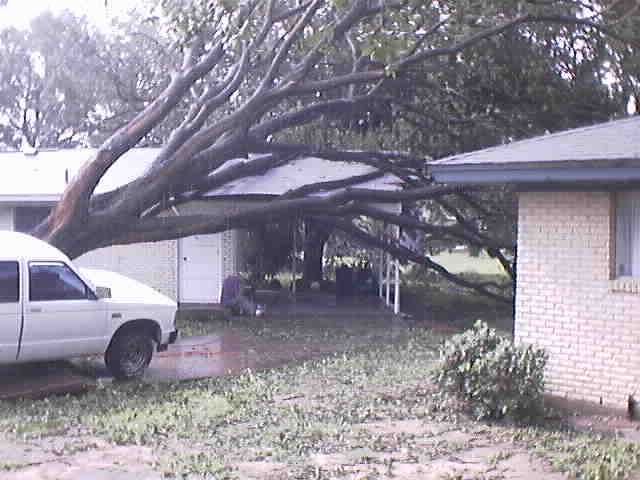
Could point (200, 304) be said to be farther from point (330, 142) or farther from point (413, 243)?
point (413, 243)

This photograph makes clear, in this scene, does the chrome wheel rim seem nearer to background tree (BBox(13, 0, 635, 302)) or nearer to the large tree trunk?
background tree (BBox(13, 0, 635, 302))

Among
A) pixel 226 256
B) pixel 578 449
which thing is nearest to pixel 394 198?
pixel 226 256

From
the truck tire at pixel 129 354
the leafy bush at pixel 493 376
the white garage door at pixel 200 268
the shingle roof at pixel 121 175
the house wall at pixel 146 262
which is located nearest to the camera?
the leafy bush at pixel 493 376

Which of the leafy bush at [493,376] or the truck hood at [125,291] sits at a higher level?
the truck hood at [125,291]

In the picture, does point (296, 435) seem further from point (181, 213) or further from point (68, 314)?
point (181, 213)

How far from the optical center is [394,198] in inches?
796

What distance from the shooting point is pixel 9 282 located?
11594 millimetres

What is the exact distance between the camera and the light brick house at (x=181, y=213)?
22.6 meters

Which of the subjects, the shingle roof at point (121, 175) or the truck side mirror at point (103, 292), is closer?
the truck side mirror at point (103, 292)

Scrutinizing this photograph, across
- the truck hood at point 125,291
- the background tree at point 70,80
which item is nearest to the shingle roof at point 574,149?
the truck hood at point 125,291

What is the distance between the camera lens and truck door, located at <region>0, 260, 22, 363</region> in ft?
37.5

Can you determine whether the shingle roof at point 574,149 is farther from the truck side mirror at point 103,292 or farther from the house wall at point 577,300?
the truck side mirror at point 103,292

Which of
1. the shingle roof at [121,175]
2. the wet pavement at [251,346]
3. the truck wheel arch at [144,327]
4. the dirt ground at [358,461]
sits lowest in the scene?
the dirt ground at [358,461]

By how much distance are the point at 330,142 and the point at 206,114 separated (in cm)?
702
